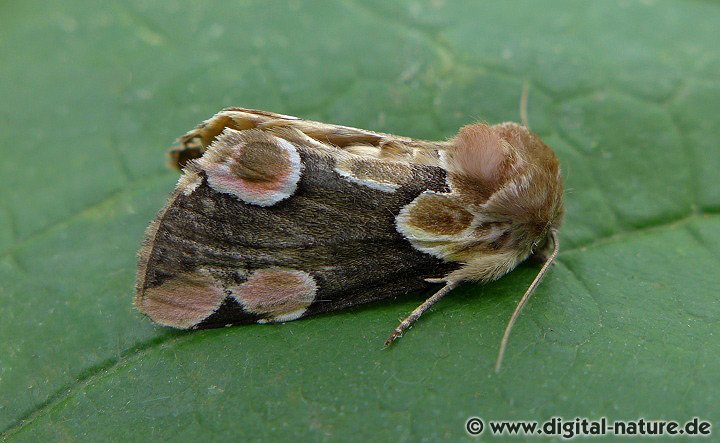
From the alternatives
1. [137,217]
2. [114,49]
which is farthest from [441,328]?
[114,49]

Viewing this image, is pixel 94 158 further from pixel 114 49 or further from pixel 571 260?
pixel 571 260

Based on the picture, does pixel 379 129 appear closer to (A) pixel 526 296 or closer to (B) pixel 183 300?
(A) pixel 526 296

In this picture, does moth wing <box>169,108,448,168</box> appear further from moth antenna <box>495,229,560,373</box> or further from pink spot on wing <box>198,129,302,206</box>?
moth antenna <box>495,229,560,373</box>

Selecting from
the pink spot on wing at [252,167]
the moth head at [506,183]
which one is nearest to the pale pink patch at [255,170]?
the pink spot on wing at [252,167]

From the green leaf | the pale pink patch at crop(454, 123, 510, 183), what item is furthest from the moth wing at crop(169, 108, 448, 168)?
the green leaf

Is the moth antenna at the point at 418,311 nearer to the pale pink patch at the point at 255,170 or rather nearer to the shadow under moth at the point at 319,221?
the shadow under moth at the point at 319,221
